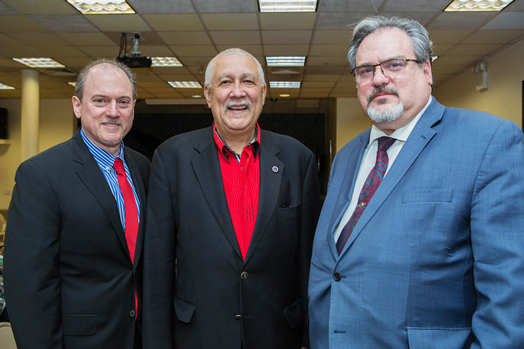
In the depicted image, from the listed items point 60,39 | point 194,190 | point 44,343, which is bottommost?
point 44,343

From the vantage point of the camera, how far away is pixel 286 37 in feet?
18.9

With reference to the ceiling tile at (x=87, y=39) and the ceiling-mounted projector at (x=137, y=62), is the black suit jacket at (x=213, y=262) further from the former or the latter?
the ceiling tile at (x=87, y=39)

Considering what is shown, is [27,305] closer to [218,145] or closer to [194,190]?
[194,190]

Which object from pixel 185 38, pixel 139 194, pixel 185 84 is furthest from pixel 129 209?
pixel 185 84

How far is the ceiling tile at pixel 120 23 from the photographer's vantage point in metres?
5.01

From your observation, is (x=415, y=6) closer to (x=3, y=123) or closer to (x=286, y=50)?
(x=286, y=50)

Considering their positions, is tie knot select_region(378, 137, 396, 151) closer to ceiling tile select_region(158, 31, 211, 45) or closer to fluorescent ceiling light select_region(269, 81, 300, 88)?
ceiling tile select_region(158, 31, 211, 45)

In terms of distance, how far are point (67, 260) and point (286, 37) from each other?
5053 mm

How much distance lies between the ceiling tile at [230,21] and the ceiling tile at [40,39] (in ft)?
8.40

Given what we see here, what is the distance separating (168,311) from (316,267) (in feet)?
2.14

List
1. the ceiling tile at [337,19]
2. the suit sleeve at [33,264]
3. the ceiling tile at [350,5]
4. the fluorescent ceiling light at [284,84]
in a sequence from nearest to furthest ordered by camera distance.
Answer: the suit sleeve at [33,264] → the ceiling tile at [350,5] → the ceiling tile at [337,19] → the fluorescent ceiling light at [284,84]

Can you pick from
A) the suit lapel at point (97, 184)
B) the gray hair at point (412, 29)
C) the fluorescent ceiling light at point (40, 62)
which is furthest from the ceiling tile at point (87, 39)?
the gray hair at point (412, 29)

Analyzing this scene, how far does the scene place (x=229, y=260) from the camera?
1.48m

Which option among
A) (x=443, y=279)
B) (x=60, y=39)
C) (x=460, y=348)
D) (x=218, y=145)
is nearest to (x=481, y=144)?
(x=443, y=279)
